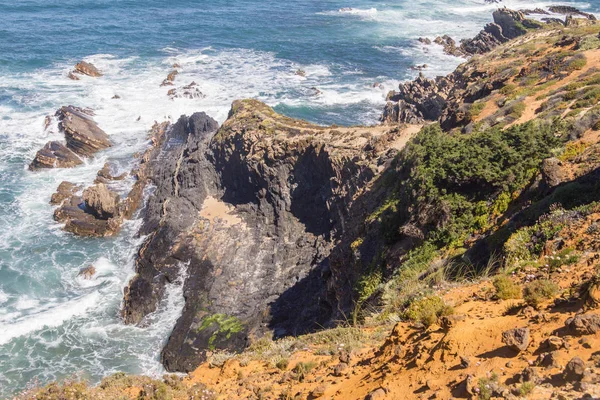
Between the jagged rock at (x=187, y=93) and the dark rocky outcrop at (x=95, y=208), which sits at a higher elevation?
the jagged rock at (x=187, y=93)

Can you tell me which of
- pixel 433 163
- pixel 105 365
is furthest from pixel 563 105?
pixel 105 365

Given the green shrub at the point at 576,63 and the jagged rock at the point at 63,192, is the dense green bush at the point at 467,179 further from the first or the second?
the jagged rock at the point at 63,192

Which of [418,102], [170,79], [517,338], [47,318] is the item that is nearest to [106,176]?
[47,318]

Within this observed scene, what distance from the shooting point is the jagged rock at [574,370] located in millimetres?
5930

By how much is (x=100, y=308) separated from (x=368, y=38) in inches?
2512

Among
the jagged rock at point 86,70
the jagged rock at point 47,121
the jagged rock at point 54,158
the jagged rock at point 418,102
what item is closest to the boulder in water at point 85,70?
the jagged rock at point 86,70

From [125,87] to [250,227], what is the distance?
35333 millimetres

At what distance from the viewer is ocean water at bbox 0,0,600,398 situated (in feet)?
83.3

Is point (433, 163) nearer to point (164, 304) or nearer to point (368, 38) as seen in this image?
point (164, 304)

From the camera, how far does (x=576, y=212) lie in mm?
10891

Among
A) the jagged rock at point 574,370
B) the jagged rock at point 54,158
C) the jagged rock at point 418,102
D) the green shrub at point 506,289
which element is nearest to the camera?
the jagged rock at point 574,370

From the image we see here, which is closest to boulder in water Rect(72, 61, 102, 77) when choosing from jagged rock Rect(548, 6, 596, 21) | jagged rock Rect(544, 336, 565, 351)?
jagged rock Rect(544, 336, 565, 351)

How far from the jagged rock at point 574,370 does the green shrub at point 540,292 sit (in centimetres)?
208

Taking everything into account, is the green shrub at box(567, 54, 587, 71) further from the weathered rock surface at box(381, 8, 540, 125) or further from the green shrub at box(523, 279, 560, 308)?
the green shrub at box(523, 279, 560, 308)
